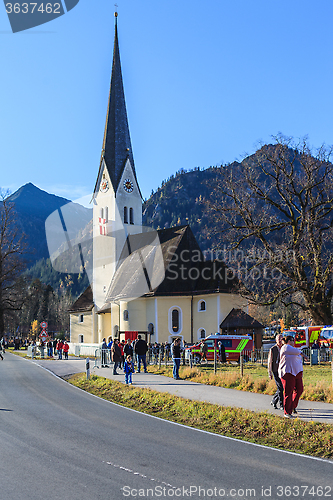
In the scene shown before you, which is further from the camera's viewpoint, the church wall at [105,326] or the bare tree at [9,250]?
the church wall at [105,326]

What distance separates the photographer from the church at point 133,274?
1681 inches

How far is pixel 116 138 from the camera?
2324 inches

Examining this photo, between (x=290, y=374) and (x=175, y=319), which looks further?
(x=175, y=319)

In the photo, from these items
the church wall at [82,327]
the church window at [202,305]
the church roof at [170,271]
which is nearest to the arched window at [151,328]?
the church roof at [170,271]

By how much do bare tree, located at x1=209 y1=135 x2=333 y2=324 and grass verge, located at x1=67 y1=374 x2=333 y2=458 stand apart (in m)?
14.7

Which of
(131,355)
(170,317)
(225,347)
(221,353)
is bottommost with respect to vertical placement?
(221,353)

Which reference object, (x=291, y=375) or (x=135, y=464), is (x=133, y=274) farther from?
(x=135, y=464)

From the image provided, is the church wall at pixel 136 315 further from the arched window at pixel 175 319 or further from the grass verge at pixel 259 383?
the grass verge at pixel 259 383

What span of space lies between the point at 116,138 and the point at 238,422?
2057 inches

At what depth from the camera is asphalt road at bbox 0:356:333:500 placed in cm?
580

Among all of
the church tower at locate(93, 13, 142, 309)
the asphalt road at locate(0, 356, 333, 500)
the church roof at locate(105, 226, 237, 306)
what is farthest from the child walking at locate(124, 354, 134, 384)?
the church tower at locate(93, 13, 142, 309)

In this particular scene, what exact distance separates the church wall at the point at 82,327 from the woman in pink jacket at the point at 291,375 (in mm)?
50500

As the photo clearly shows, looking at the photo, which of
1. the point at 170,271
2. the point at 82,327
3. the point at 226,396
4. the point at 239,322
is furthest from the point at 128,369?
the point at 82,327

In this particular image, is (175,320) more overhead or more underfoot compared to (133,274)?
more underfoot
